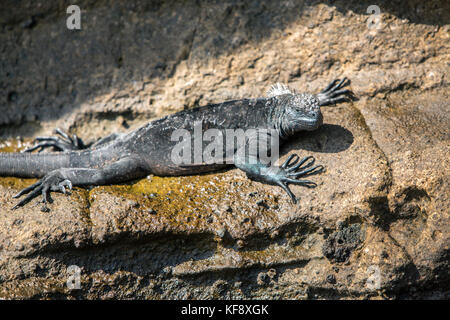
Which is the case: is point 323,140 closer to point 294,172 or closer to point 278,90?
point 294,172

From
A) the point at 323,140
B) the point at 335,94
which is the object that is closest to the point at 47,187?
the point at 323,140

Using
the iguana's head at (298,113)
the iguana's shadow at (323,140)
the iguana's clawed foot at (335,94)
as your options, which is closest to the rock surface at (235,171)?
the iguana's shadow at (323,140)

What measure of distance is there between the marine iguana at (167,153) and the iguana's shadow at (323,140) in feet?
0.45

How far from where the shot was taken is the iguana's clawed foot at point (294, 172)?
4.93 meters

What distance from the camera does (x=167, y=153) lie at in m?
5.54

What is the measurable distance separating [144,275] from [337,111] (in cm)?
293

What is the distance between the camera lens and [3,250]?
462 centimetres

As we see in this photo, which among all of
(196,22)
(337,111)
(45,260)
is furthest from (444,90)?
(45,260)

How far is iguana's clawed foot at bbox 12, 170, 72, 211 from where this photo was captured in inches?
200

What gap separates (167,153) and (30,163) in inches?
66.3

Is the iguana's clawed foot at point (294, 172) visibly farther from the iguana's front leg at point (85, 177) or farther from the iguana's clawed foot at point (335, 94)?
the iguana's front leg at point (85, 177)

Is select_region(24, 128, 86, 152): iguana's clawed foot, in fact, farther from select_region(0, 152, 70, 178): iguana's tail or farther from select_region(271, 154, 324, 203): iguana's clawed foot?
select_region(271, 154, 324, 203): iguana's clawed foot

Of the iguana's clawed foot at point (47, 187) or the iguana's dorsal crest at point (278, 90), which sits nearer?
the iguana's clawed foot at point (47, 187)

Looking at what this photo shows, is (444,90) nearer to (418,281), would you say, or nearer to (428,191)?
(428,191)
